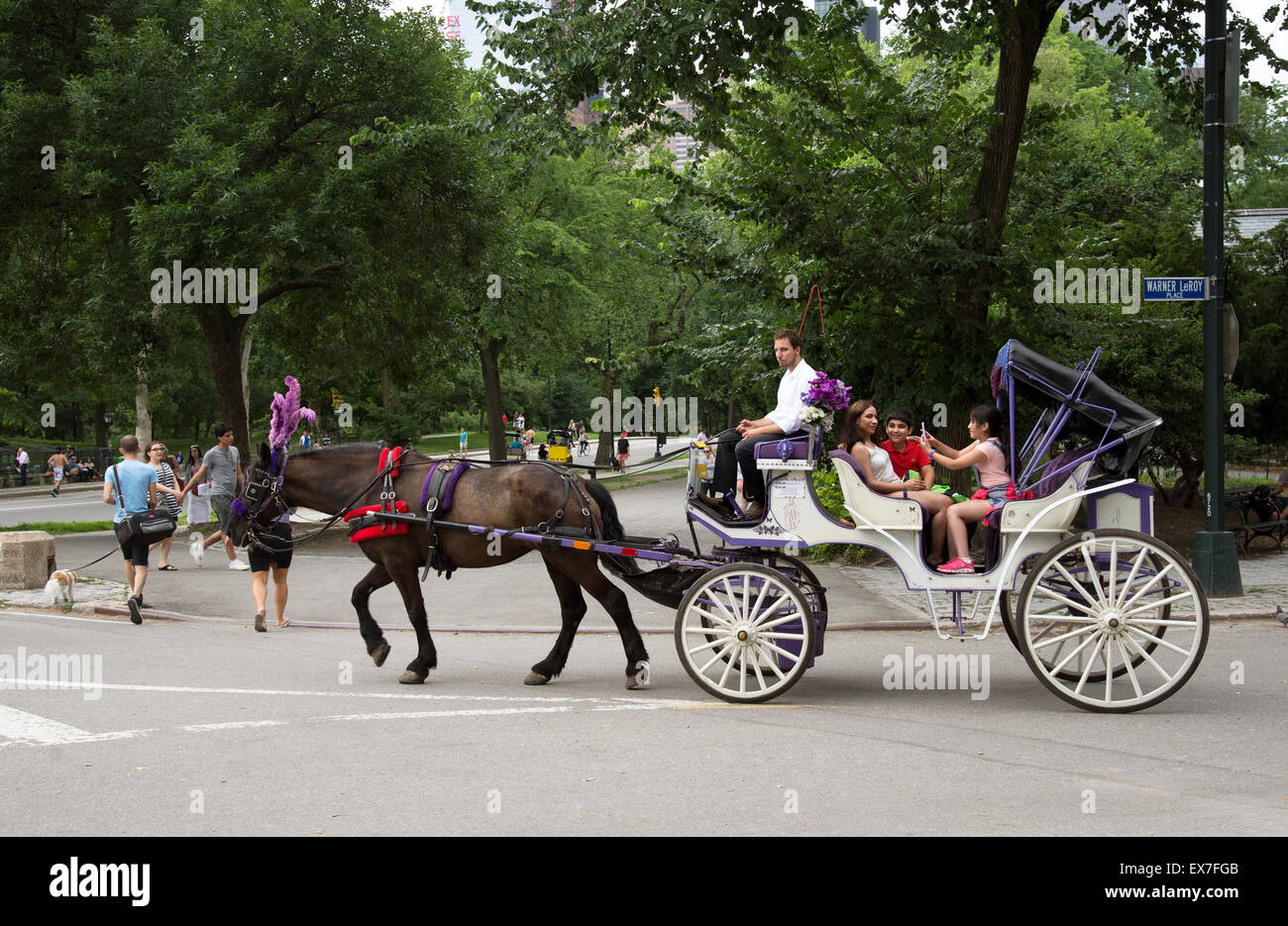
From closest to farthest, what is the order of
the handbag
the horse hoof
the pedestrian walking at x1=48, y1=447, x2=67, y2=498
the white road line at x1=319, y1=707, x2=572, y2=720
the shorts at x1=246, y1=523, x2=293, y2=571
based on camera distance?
the white road line at x1=319, y1=707, x2=572, y2=720 < the horse hoof < the shorts at x1=246, y1=523, x2=293, y2=571 < the handbag < the pedestrian walking at x1=48, y1=447, x2=67, y2=498

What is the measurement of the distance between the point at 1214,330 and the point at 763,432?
735 cm

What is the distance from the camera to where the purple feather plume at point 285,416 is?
9.75 metres

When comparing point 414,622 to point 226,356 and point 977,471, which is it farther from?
point 226,356

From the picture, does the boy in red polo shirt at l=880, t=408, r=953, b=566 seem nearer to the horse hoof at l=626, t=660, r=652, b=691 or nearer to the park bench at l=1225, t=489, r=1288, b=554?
the horse hoof at l=626, t=660, r=652, b=691

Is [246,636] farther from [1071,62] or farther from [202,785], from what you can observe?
[1071,62]

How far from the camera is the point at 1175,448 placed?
1955cm

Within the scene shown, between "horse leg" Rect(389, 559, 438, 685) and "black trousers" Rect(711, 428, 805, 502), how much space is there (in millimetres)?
2562

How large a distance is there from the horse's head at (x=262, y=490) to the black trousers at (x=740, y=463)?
153 inches

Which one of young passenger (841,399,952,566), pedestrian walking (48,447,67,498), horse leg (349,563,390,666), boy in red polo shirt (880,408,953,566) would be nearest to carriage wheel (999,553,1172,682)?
young passenger (841,399,952,566)

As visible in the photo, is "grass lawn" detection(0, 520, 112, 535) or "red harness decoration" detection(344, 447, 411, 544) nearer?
"red harness decoration" detection(344, 447, 411, 544)

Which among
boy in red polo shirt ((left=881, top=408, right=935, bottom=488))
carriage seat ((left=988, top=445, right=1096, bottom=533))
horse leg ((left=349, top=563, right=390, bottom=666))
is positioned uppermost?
boy in red polo shirt ((left=881, top=408, right=935, bottom=488))

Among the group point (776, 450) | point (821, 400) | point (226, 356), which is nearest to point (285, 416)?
point (776, 450)

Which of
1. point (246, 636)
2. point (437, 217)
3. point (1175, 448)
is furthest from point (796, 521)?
point (437, 217)

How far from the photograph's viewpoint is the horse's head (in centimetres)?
968
